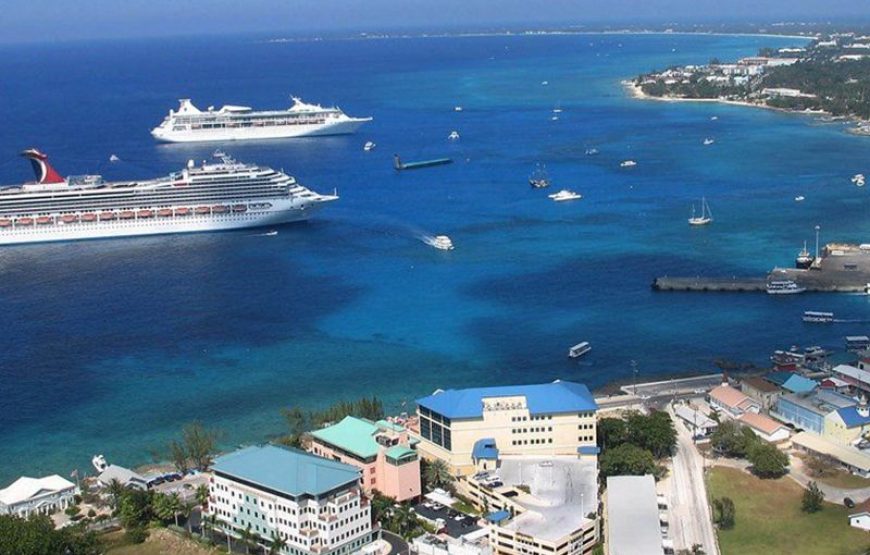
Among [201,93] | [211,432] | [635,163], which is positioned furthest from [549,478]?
Result: [201,93]

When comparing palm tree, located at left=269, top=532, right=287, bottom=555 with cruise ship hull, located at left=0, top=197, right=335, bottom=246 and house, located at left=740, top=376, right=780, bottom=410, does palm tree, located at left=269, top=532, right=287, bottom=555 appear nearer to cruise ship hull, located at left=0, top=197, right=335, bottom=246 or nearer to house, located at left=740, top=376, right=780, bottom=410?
house, located at left=740, top=376, right=780, bottom=410

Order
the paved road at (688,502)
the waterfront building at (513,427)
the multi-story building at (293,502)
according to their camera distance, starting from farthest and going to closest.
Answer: the waterfront building at (513,427)
the paved road at (688,502)
the multi-story building at (293,502)

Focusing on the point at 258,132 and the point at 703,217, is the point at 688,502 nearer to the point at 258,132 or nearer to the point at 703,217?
the point at 703,217

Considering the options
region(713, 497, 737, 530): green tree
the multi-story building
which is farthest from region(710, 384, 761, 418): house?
the multi-story building

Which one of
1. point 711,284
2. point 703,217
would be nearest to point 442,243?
point 711,284

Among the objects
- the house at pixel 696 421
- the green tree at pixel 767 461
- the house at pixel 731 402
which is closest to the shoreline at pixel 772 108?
the house at pixel 731 402

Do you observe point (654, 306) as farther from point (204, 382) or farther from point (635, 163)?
point (635, 163)

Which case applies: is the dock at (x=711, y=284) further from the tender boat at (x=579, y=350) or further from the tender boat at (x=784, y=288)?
the tender boat at (x=579, y=350)
